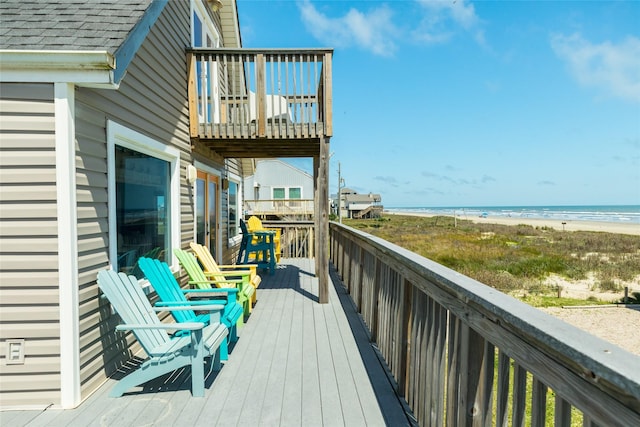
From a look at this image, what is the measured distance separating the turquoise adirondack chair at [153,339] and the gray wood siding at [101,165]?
0.64ft

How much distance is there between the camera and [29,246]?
2.39m

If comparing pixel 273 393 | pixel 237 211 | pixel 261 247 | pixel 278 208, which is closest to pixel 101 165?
pixel 273 393

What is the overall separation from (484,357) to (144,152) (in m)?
3.41

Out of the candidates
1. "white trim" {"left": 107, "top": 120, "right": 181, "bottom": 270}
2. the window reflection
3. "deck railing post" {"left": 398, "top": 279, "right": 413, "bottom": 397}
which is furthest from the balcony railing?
"deck railing post" {"left": 398, "top": 279, "right": 413, "bottom": 397}

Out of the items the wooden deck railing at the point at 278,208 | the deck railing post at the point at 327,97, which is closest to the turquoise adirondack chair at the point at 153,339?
the deck railing post at the point at 327,97

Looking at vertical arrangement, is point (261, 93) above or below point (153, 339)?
above

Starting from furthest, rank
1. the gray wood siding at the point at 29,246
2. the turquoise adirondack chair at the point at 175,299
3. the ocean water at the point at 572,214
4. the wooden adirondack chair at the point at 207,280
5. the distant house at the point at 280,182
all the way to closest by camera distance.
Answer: the ocean water at the point at 572,214, the distant house at the point at 280,182, the wooden adirondack chair at the point at 207,280, the turquoise adirondack chair at the point at 175,299, the gray wood siding at the point at 29,246

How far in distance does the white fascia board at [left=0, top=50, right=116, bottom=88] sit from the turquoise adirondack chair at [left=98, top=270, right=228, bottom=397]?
4.41ft

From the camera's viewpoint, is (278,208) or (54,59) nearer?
(54,59)

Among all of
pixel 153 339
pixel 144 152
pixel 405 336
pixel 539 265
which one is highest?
pixel 144 152

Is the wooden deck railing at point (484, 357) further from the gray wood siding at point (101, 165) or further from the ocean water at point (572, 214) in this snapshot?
the ocean water at point (572, 214)

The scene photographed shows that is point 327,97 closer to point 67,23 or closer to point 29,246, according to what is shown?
point 67,23

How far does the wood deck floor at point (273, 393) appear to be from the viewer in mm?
2250

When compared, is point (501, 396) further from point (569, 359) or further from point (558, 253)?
point (558, 253)
